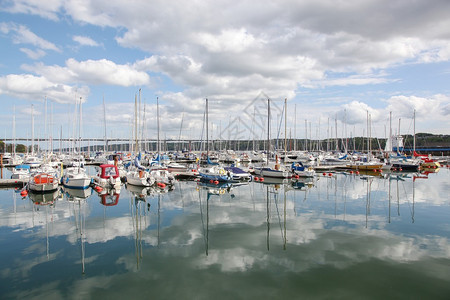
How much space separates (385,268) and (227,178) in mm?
30816

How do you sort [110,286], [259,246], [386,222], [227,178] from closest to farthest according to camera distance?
[110,286] → [259,246] → [386,222] → [227,178]

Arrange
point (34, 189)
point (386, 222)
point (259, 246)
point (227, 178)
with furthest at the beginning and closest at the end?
1. point (227, 178)
2. point (34, 189)
3. point (386, 222)
4. point (259, 246)

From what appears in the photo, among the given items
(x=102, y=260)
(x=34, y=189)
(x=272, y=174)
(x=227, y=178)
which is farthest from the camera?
(x=272, y=174)

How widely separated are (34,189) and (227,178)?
24012 mm

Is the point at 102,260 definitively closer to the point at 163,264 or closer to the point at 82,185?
the point at 163,264

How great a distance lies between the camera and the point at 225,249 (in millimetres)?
15078

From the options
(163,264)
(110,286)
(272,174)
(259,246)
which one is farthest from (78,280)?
(272,174)

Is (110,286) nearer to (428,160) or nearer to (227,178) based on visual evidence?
(227,178)

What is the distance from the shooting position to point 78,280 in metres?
11.7

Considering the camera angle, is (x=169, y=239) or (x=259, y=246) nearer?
A: (x=259, y=246)

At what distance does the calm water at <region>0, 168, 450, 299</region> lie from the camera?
11.0 m

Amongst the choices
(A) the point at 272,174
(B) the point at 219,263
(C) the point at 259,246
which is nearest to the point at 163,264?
(B) the point at 219,263

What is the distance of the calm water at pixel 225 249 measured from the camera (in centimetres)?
1103

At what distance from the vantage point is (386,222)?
2034cm
